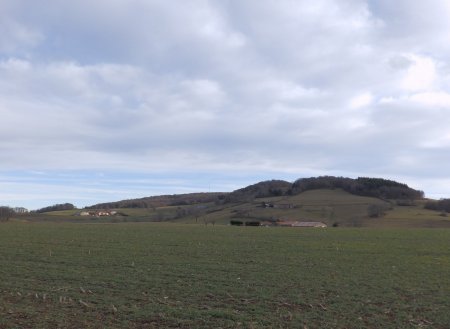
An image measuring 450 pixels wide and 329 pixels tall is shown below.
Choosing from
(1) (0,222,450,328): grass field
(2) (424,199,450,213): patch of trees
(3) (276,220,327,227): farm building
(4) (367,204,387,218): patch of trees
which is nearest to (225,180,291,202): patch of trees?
(3) (276,220,327,227): farm building

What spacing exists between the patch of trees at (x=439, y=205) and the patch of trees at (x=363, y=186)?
12137 millimetres

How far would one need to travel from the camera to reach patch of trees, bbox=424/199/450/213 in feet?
442

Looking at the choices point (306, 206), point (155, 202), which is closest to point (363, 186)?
point (306, 206)

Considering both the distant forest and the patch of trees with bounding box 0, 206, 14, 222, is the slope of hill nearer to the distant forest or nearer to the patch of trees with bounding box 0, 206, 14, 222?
the distant forest

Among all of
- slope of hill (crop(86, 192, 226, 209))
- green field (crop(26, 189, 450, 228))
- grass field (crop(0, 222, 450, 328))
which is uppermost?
slope of hill (crop(86, 192, 226, 209))

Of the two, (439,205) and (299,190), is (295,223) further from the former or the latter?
(299,190)

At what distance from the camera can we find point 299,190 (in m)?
174

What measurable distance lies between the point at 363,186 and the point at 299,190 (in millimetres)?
21867

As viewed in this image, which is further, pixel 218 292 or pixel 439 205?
pixel 439 205

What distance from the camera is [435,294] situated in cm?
1622

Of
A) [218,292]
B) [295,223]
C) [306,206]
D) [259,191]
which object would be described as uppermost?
[259,191]

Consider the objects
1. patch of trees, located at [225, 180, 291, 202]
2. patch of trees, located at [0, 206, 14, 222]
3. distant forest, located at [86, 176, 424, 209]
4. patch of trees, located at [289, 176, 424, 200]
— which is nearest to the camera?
patch of trees, located at [0, 206, 14, 222]

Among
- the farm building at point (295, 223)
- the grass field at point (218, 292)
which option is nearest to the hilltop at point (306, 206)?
the farm building at point (295, 223)

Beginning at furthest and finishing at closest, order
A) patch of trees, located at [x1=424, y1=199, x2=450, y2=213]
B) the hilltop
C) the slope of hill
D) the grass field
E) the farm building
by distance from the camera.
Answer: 1. the slope of hill
2. patch of trees, located at [x1=424, y1=199, x2=450, y2=213]
3. the hilltop
4. the farm building
5. the grass field
